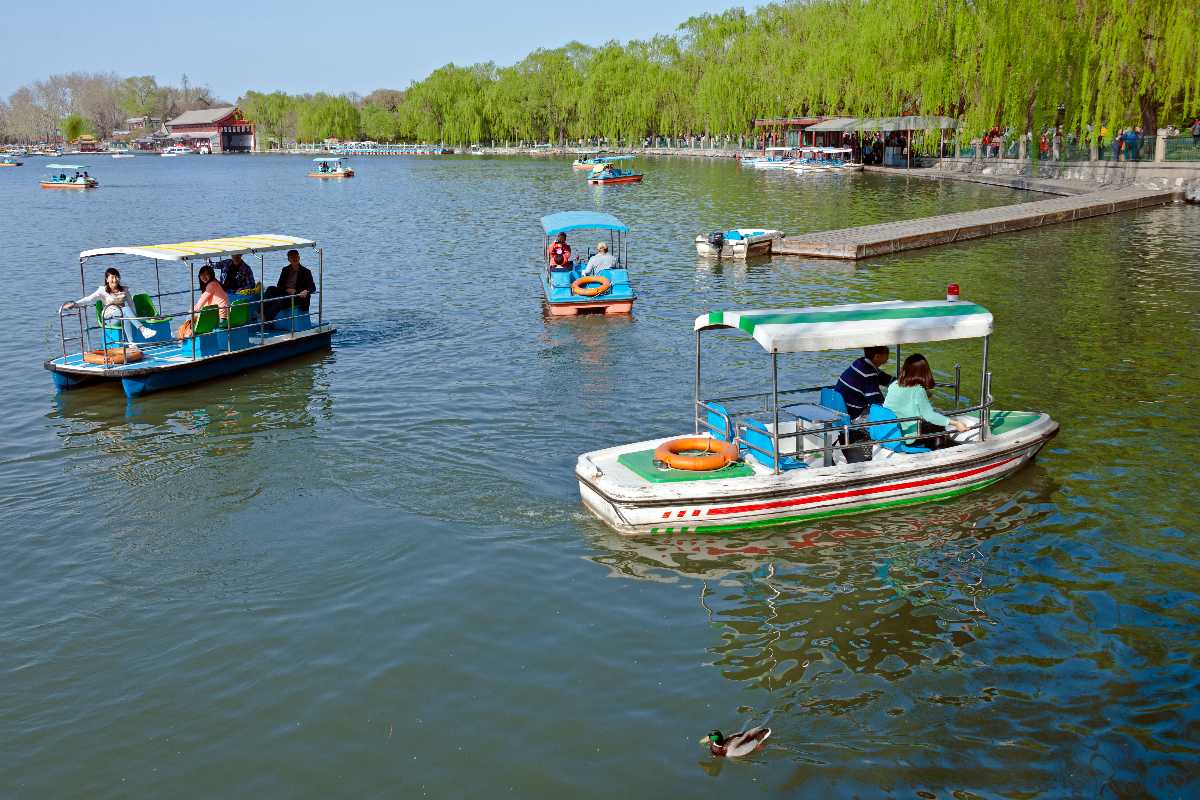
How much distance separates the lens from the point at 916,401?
13023 mm

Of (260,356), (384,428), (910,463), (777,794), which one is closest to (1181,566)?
(910,463)

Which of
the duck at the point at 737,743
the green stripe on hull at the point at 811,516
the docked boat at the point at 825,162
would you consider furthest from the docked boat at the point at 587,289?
the docked boat at the point at 825,162

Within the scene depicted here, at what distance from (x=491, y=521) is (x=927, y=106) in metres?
59.2

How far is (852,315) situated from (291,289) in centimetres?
1344

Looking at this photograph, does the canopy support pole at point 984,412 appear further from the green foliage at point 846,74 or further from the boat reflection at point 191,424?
the green foliage at point 846,74

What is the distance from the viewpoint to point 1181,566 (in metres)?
11.6

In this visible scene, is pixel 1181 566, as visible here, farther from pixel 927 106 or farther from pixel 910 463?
pixel 927 106

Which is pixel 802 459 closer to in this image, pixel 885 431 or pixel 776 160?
pixel 885 431

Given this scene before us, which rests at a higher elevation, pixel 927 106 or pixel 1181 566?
pixel 927 106

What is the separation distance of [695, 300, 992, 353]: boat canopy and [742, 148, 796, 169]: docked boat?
7763 centimetres

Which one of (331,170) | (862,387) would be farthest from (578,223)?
(331,170)

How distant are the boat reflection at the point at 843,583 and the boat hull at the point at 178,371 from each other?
34.5 feet

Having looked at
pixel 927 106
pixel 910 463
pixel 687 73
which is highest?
pixel 687 73

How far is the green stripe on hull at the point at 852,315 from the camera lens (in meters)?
12.9
